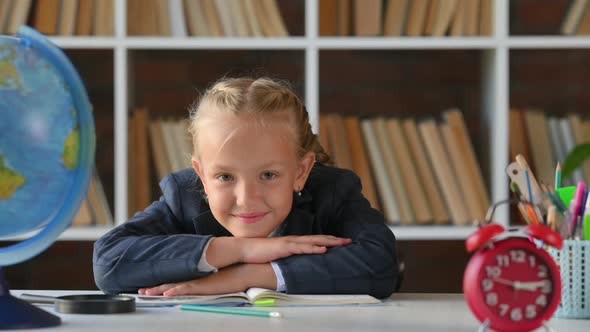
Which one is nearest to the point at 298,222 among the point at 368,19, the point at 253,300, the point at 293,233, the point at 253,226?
the point at 293,233

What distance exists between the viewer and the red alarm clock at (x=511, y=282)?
89cm

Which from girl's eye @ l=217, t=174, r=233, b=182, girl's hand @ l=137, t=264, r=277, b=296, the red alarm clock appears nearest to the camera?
the red alarm clock

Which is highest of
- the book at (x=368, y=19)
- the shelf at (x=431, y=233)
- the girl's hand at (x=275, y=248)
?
the book at (x=368, y=19)

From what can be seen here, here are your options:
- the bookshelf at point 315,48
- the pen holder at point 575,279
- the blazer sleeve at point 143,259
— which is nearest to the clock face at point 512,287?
the pen holder at point 575,279

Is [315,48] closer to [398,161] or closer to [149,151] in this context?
[398,161]

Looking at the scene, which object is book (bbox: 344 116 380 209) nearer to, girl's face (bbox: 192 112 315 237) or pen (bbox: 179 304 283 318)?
girl's face (bbox: 192 112 315 237)

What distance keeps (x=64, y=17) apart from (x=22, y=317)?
1.71 m

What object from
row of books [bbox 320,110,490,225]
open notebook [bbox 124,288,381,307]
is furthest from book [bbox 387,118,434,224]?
open notebook [bbox 124,288,381,307]

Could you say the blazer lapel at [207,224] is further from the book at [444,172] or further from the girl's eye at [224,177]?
the book at [444,172]

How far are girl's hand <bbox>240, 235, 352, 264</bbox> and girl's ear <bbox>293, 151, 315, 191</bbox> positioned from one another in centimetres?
15

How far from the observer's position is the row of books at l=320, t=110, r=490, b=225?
8.64 feet

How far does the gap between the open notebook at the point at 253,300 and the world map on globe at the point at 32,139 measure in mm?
204

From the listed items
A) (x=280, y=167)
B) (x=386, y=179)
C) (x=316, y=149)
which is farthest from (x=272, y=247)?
(x=386, y=179)

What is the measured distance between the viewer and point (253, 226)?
58.9 inches
